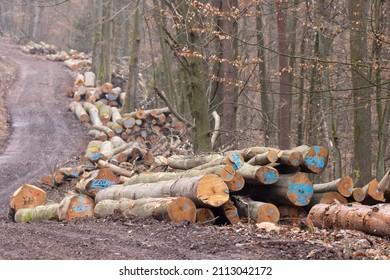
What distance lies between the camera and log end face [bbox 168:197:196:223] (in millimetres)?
10688

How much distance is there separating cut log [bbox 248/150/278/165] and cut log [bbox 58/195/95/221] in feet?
11.6

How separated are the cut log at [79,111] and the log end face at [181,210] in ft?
66.7

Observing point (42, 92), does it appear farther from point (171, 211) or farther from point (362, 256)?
point (362, 256)

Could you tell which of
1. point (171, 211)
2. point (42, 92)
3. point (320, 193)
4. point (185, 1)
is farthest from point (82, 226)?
point (42, 92)

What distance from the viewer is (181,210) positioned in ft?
35.2

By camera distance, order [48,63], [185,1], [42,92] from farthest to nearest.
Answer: [48,63] < [42,92] < [185,1]

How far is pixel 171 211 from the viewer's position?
10711 millimetres

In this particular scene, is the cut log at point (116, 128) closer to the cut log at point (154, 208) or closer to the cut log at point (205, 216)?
the cut log at point (154, 208)

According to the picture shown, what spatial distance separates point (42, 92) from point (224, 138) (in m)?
20.0

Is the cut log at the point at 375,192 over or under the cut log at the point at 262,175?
under

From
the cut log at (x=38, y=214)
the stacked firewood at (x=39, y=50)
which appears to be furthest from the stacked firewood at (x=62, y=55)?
the cut log at (x=38, y=214)

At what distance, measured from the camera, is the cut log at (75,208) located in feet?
42.3

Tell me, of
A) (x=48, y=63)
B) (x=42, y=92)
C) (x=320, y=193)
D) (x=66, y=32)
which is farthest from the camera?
(x=66, y=32)
